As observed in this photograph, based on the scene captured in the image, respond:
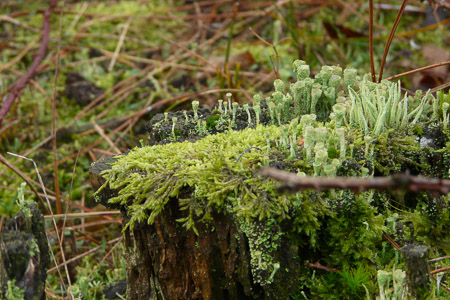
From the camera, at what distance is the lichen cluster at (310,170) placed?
229cm

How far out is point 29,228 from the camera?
2.09m

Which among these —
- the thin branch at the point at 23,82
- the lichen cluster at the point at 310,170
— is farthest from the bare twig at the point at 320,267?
the thin branch at the point at 23,82

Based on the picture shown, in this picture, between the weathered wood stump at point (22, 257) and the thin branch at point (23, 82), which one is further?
the thin branch at point (23, 82)

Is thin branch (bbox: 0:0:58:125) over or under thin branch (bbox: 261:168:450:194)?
under

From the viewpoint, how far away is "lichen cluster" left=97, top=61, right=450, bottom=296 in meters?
2.29

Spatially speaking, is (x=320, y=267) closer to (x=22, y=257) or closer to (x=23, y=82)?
(x=22, y=257)

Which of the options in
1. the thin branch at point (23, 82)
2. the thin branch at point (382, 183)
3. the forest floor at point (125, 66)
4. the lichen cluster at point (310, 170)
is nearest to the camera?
the thin branch at point (382, 183)

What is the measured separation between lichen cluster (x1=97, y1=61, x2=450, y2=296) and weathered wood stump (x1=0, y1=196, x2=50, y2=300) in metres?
0.46

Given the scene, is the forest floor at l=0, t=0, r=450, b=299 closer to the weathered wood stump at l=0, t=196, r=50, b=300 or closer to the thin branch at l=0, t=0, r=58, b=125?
the thin branch at l=0, t=0, r=58, b=125

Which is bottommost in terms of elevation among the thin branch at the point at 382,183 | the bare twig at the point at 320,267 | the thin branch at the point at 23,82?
the bare twig at the point at 320,267

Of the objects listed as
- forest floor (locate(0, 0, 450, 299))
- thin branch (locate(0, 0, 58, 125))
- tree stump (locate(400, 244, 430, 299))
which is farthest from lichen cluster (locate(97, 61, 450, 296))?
thin branch (locate(0, 0, 58, 125))

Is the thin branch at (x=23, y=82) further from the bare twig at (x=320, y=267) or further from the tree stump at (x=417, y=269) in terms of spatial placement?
the tree stump at (x=417, y=269)

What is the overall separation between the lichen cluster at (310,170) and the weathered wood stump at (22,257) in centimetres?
46

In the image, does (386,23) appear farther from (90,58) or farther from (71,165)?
(71,165)
